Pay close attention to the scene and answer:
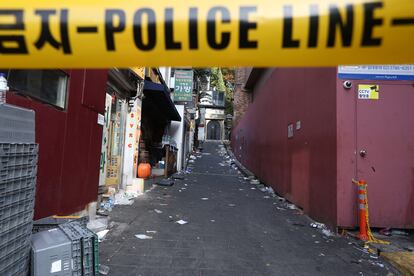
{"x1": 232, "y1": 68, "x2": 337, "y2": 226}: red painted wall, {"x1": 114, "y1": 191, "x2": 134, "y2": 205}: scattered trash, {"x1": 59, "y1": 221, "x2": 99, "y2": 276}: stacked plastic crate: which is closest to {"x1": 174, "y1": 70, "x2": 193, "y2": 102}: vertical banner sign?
{"x1": 232, "y1": 68, "x2": 337, "y2": 226}: red painted wall

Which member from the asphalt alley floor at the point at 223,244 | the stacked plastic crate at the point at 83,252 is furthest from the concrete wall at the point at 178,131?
the stacked plastic crate at the point at 83,252

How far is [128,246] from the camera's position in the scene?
5.67 meters

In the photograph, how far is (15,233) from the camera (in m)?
3.24

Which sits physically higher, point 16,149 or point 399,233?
point 16,149

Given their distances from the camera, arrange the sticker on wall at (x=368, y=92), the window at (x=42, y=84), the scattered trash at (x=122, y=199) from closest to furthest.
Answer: the window at (x=42, y=84) → the sticker on wall at (x=368, y=92) → the scattered trash at (x=122, y=199)

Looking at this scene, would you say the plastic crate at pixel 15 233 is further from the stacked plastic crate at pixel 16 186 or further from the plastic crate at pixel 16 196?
the plastic crate at pixel 16 196

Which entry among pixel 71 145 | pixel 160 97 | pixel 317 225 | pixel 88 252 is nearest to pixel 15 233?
pixel 88 252

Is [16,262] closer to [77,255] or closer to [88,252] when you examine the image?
[77,255]

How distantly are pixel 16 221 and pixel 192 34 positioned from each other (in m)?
2.44

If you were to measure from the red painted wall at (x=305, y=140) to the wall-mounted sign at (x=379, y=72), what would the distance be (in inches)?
10.2

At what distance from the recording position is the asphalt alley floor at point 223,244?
4.96 metres

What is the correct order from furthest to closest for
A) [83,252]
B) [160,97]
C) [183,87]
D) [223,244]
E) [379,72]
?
[183,87] → [160,97] → [379,72] → [223,244] → [83,252]

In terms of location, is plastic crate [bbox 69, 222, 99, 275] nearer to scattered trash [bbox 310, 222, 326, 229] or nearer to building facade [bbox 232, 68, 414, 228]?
building facade [bbox 232, 68, 414, 228]

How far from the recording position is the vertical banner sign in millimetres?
19406
